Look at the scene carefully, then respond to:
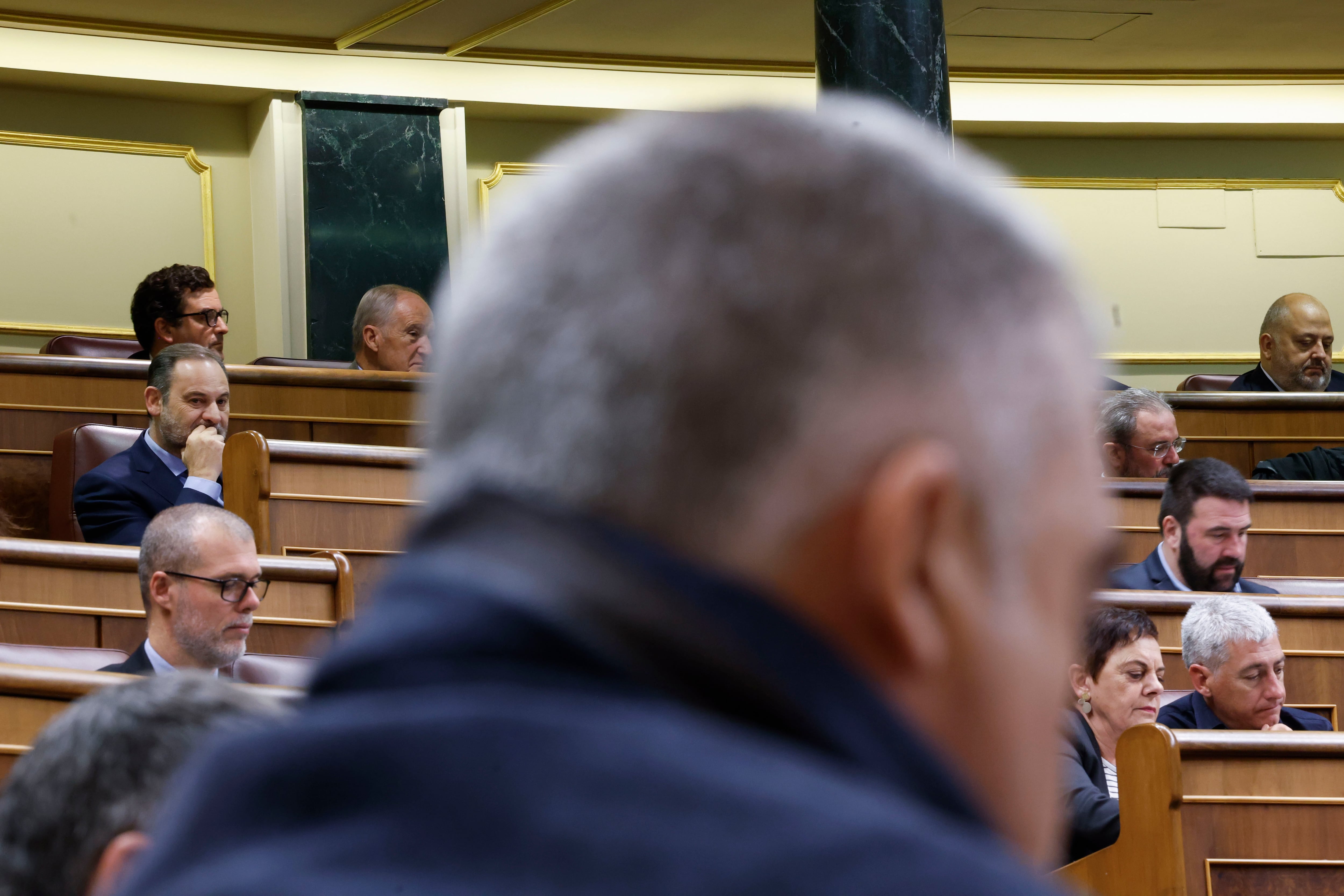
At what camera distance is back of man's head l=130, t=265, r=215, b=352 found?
192 inches

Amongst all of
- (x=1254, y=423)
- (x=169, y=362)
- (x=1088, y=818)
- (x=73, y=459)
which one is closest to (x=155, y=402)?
(x=169, y=362)

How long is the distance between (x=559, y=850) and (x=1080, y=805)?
2.62m

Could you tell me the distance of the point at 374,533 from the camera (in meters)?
3.94

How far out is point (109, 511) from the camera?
13.0 feet

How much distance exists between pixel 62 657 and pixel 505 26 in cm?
489

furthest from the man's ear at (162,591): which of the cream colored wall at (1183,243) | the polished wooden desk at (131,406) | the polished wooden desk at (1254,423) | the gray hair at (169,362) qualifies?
the cream colored wall at (1183,243)

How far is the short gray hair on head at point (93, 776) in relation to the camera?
113 centimetres

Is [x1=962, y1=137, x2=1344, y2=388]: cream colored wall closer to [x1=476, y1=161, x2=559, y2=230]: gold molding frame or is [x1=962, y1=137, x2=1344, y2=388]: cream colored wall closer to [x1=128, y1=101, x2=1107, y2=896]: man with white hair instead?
[x1=476, y1=161, x2=559, y2=230]: gold molding frame

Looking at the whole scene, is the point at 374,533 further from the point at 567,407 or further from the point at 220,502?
the point at 567,407

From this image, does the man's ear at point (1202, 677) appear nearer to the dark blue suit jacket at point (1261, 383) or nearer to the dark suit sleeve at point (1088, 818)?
the dark suit sleeve at point (1088, 818)

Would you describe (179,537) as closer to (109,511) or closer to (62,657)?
(62,657)

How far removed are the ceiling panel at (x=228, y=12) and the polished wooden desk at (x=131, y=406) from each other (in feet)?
8.21

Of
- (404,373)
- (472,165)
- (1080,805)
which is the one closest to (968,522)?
(1080,805)

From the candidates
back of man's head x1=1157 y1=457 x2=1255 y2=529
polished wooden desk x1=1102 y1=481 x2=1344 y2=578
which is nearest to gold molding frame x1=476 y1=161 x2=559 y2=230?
polished wooden desk x1=1102 y1=481 x2=1344 y2=578
